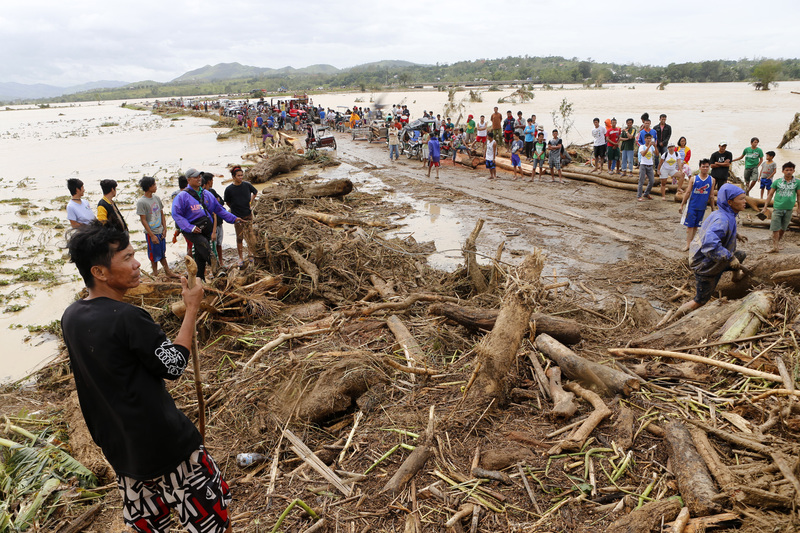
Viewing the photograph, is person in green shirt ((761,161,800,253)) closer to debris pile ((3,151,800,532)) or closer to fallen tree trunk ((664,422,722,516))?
debris pile ((3,151,800,532))

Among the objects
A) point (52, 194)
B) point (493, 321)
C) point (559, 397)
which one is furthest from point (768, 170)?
point (52, 194)

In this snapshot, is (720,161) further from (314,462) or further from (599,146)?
(314,462)

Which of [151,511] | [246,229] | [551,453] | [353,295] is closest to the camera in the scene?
[151,511]

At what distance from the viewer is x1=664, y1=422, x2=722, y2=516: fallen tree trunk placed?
2.43m

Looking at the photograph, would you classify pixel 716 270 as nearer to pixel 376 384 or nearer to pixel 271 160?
pixel 376 384

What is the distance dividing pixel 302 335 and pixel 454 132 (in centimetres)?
1710

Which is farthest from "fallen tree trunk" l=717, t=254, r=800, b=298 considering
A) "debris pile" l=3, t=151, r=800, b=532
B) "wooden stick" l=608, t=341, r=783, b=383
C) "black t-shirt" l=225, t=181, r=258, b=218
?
Result: "black t-shirt" l=225, t=181, r=258, b=218

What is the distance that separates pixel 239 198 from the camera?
320 inches

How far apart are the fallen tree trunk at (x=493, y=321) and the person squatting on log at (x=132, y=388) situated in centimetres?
307

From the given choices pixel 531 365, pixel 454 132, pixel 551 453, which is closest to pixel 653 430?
pixel 551 453

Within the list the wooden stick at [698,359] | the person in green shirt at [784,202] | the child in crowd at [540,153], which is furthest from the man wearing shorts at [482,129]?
the wooden stick at [698,359]

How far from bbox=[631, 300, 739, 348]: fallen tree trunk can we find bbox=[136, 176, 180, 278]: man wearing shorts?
20.3 feet

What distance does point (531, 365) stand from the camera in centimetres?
409

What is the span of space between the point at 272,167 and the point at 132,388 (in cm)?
1672
